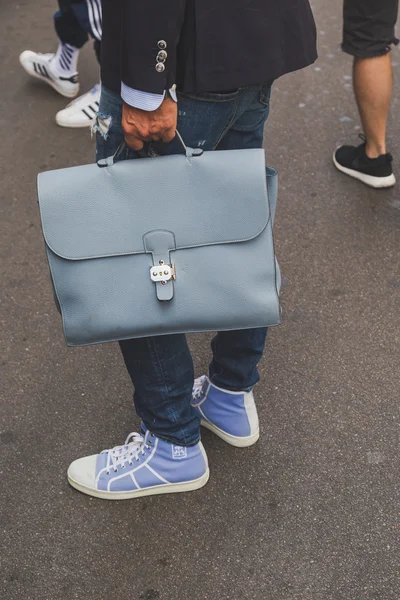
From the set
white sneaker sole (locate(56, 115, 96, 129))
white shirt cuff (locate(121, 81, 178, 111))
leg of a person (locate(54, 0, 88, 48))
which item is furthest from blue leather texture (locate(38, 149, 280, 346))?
leg of a person (locate(54, 0, 88, 48))

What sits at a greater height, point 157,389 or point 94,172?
point 94,172

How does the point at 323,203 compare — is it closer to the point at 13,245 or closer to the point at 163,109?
the point at 13,245

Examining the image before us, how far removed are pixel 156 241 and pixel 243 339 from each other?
1.81 ft

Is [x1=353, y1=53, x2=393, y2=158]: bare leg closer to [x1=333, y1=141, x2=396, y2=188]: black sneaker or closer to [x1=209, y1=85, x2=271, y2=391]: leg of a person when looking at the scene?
[x1=333, y1=141, x2=396, y2=188]: black sneaker

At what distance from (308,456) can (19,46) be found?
342 centimetres

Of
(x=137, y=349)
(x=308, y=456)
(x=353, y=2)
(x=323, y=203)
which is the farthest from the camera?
(x=323, y=203)

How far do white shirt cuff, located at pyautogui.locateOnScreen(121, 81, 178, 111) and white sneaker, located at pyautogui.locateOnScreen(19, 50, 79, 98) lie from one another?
8.89ft

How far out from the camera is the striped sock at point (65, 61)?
402 centimetres

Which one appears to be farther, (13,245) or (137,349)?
(13,245)

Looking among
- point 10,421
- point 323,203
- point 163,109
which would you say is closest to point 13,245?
point 10,421

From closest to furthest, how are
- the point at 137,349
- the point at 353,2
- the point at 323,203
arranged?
the point at 137,349 → the point at 353,2 → the point at 323,203

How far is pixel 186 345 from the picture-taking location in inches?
77.9

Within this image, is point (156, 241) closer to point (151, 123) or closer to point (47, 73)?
point (151, 123)

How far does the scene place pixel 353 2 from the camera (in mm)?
3135
